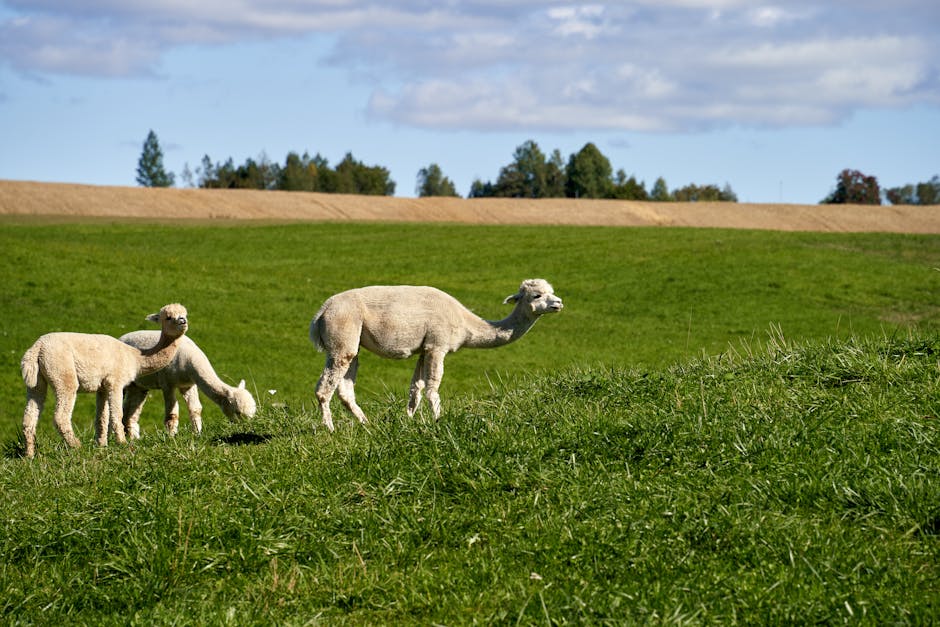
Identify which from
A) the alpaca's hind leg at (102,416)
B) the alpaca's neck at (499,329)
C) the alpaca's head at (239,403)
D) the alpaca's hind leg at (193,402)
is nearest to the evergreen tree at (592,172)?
the alpaca's hind leg at (193,402)

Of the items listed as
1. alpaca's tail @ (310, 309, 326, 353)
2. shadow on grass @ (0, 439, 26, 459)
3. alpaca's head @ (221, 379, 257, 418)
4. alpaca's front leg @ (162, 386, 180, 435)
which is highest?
alpaca's tail @ (310, 309, 326, 353)

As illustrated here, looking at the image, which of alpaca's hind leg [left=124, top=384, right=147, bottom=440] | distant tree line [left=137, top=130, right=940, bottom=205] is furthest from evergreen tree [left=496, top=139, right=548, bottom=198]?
alpaca's hind leg [left=124, top=384, right=147, bottom=440]

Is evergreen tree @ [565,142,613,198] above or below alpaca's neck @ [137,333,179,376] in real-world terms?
above

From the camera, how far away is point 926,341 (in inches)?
376

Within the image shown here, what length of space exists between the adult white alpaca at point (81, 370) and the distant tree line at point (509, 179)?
11222 cm

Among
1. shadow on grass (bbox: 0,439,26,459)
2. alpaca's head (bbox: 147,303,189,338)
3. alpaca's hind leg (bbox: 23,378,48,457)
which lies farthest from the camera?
shadow on grass (bbox: 0,439,26,459)

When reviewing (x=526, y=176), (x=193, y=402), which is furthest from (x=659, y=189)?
(x=193, y=402)

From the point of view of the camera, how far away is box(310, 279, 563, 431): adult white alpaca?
971cm

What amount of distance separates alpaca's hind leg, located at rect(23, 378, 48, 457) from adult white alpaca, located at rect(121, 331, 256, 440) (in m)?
1.16

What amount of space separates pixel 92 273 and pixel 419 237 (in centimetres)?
2639

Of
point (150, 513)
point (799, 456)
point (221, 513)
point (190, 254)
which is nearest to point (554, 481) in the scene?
point (799, 456)

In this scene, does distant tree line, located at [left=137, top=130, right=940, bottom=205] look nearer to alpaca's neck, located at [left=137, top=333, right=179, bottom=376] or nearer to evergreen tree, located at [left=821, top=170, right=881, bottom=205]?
evergreen tree, located at [left=821, top=170, right=881, bottom=205]

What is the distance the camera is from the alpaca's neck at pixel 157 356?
11.9m

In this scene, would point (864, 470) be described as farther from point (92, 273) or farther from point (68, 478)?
point (92, 273)
